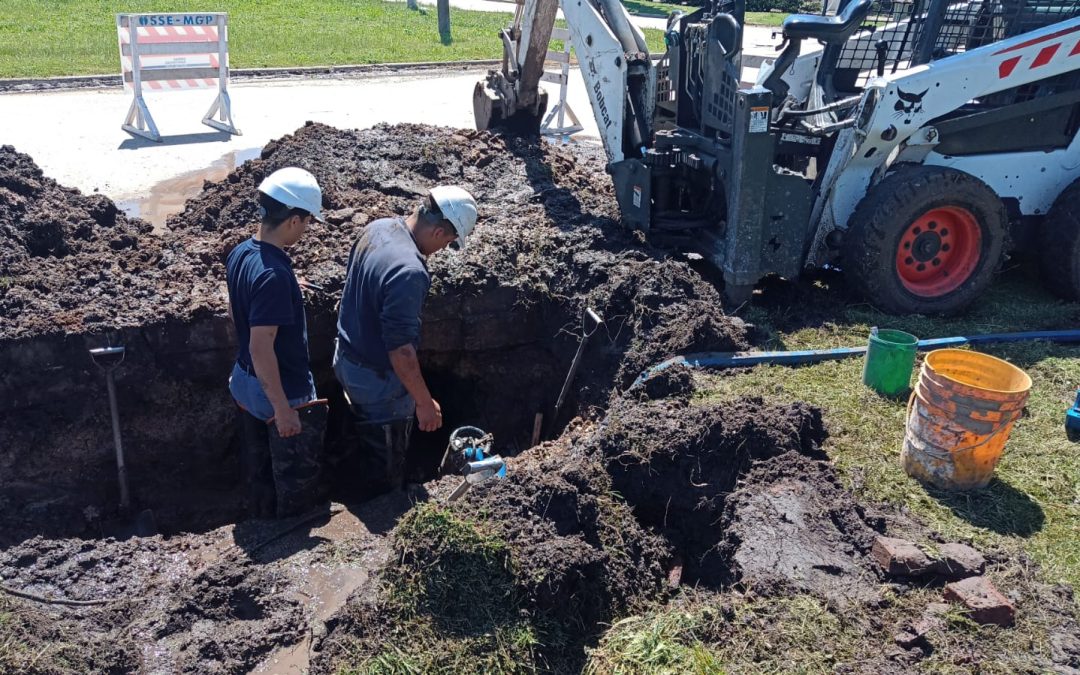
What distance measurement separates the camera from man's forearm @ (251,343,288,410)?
4523 mm

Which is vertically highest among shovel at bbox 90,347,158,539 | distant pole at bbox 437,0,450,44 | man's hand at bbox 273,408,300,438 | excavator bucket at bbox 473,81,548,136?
distant pole at bbox 437,0,450,44

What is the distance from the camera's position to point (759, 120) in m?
6.21

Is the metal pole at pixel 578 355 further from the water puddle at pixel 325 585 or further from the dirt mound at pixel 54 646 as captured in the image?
the dirt mound at pixel 54 646

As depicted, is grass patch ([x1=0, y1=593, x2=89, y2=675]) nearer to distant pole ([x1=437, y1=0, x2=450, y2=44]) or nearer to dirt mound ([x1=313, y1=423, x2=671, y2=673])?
dirt mound ([x1=313, y1=423, x2=671, y2=673])

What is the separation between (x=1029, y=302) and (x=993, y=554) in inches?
149

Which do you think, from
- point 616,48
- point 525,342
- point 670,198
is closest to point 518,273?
point 525,342

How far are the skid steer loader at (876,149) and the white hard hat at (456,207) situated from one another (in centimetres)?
250

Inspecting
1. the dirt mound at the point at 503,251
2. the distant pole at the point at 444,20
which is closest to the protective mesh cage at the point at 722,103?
the dirt mound at the point at 503,251

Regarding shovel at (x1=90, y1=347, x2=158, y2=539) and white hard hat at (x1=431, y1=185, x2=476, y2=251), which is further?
shovel at (x1=90, y1=347, x2=158, y2=539)

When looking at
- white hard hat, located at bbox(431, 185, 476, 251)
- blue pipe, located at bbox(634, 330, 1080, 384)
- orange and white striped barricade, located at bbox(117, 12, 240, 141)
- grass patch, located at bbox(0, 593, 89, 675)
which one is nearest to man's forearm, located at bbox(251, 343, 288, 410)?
white hard hat, located at bbox(431, 185, 476, 251)

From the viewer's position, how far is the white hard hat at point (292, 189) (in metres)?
4.51

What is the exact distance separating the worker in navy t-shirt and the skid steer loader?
3.30m

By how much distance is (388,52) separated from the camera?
19.5 m

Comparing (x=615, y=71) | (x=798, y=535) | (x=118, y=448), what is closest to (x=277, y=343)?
(x=118, y=448)
